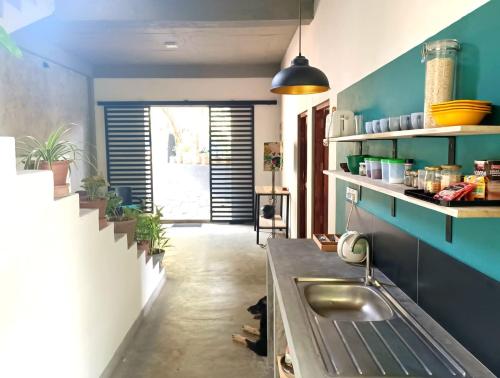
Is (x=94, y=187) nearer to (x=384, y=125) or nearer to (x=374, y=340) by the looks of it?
(x=384, y=125)

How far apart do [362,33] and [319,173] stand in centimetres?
186

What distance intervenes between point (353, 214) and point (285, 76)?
990 millimetres

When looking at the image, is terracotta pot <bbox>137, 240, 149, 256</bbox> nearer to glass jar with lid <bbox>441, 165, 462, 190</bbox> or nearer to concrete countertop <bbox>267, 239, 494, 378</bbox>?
concrete countertop <bbox>267, 239, 494, 378</bbox>

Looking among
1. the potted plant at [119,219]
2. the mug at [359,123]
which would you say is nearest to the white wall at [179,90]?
the potted plant at [119,219]

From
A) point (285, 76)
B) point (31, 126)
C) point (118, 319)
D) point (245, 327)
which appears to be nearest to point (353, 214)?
point (285, 76)

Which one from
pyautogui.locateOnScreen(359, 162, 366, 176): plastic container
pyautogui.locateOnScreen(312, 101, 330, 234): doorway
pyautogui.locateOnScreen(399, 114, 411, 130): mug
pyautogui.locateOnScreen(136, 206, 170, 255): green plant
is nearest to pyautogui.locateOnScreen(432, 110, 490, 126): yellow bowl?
pyautogui.locateOnScreen(399, 114, 411, 130): mug

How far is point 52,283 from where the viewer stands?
6.49 feet

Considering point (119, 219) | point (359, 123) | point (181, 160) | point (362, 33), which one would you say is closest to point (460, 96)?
point (359, 123)

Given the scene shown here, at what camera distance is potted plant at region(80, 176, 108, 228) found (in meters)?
2.70

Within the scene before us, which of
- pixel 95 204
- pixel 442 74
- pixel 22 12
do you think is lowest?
pixel 95 204

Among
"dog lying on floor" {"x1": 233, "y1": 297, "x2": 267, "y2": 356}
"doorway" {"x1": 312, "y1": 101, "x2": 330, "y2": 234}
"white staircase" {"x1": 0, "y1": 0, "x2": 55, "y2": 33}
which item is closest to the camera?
"dog lying on floor" {"x1": 233, "y1": 297, "x2": 267, "y2": 356}

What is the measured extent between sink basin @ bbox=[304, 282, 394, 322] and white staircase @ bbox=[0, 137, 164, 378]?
1.21m

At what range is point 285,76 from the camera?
2.28 meters

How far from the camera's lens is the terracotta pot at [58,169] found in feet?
6.93
